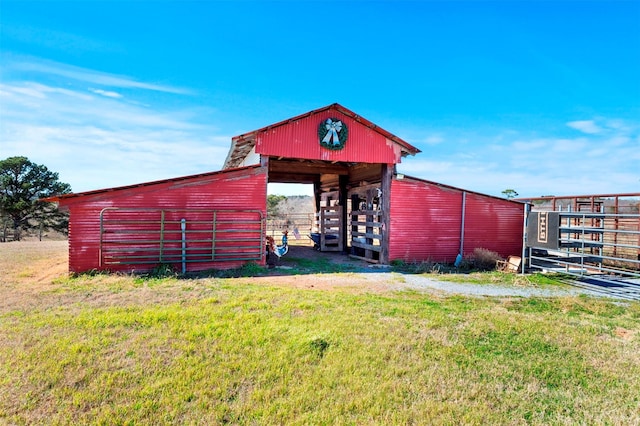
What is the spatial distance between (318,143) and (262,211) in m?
2.74

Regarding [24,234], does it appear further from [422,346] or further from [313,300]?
[422,346]

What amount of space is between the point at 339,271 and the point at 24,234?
92.7ft

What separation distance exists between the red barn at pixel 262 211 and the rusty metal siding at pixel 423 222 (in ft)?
0.11

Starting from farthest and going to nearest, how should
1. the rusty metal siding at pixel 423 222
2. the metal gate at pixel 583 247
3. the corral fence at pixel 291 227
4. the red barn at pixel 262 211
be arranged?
1. the corral fence at pixel 291 227
2. the rusty metal siding at pixel 423 222
3. the red barn at pixel 262 211
4. the metal gate at pixel 583 247

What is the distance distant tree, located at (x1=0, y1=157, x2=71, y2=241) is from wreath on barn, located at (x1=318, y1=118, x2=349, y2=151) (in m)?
24.6

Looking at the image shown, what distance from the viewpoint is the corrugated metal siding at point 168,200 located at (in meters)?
9.30

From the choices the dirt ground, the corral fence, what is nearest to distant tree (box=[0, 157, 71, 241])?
the corral fence

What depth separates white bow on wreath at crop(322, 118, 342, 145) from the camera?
11.6 metres

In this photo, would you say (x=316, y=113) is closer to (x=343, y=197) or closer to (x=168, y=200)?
(x=168, y=200)

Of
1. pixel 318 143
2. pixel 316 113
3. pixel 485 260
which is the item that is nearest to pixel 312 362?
pixel 318 143

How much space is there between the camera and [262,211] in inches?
438

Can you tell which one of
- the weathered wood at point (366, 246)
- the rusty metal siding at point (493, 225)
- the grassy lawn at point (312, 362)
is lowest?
the grassy lawn at point (312, 362)

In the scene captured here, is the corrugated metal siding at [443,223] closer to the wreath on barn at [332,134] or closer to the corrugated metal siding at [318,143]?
the corrugated metal siding at [318,143]

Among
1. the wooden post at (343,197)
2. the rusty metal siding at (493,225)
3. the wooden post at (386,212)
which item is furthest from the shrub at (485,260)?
the wooden post at (343,197)
